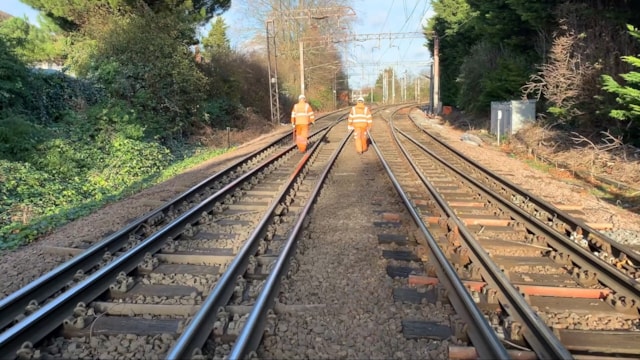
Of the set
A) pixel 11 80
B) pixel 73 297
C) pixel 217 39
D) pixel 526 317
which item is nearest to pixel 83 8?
pixel 11 80

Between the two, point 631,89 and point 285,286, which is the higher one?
point 631,89

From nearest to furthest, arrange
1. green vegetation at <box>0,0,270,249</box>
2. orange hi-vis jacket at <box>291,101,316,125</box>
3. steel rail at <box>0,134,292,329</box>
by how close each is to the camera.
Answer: steel rail at <box>0,134,292,329</box>, green vegetation at <box>0,0,270,249</box>, orange hi-vis jacket at <box>291,101,316,125</box>

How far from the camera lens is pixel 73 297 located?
4.65 meters

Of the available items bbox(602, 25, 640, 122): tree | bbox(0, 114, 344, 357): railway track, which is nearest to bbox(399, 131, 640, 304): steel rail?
bbox(0, 114, 344, 357): railway track

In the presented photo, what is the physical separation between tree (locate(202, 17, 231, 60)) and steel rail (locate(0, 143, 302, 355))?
27.0 meters

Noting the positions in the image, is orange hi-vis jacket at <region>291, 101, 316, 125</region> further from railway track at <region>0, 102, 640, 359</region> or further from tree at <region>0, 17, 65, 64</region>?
tree at <region>0, 17, 65, 64</region>

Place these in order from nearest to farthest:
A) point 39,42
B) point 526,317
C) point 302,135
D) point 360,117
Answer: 1. point 526,317
2. point 360,117
3. point 302,135
4. point 39,42

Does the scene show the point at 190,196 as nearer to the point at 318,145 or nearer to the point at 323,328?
the point at 323,328

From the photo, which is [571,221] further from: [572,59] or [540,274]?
[572,59]

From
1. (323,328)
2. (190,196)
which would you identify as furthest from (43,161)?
(323,328)

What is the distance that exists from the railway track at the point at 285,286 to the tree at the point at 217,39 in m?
25.5

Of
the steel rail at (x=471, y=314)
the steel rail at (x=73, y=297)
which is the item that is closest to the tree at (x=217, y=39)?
the steel rail at (x=73, y=297)

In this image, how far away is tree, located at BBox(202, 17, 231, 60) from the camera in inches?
1270

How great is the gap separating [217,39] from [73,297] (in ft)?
114
